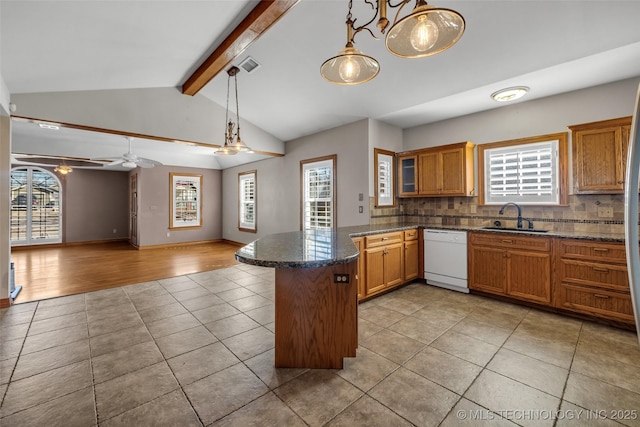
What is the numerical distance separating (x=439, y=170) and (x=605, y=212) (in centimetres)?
189

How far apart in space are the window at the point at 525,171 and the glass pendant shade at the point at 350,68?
118 inches

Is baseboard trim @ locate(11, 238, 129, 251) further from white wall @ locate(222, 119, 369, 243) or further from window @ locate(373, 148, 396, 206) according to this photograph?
window @ locate(373, 148, 396, 206)

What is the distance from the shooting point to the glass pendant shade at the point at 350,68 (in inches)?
70.4

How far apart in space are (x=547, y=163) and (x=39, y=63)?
5.84 metres

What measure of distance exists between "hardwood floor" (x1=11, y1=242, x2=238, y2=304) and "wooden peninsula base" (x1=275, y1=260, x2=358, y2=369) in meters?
3.50

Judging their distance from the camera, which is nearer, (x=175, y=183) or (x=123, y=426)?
(x=123, y=426)

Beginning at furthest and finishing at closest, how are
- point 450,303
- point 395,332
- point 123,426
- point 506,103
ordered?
point 506,103 < point 450,303 < point 395,332 < point 123,426

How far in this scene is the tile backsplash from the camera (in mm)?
3193

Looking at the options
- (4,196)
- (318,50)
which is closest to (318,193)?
(318,50)

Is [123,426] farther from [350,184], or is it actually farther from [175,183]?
[175,183]

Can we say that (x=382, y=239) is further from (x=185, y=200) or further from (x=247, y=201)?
(x=185, y=200)

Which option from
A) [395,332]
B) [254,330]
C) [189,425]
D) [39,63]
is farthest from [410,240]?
[39,63]

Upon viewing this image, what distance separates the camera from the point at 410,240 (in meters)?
4.11

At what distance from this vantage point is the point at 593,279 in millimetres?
2855
